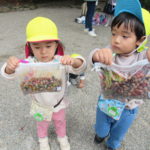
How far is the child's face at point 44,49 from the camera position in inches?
47.1

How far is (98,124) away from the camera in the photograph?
1.48 m

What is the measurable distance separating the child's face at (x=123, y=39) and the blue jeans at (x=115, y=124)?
480mm

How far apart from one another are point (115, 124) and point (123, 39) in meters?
0.71

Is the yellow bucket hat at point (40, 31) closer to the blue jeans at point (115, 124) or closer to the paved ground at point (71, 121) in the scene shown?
the blue jeans at point (115, 124)

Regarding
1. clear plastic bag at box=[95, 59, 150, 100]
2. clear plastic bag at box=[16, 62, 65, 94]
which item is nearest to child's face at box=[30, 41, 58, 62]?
clear plastic bag at box=[16, 62, 65, 94]

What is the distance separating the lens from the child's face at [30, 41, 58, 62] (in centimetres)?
120

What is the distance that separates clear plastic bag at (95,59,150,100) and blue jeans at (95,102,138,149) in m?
0.21

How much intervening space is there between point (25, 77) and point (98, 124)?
2.33 feet

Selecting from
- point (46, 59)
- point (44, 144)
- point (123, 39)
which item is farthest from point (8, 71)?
point (44, 144)

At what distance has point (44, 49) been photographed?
3.92ft

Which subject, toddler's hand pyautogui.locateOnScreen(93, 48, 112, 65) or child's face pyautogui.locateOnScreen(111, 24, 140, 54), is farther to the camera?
child's face pyautogui.locateOnScreen(111, 24, 140, 54)

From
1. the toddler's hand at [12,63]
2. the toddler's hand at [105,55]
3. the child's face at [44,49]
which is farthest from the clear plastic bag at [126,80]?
the toddler's hand at [12,63]

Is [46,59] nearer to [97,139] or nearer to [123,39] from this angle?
[123,39]

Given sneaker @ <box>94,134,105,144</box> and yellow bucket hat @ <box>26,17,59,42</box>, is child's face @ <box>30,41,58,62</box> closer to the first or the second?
yellow bucket hat @ <box>26,17,59,42</box>
